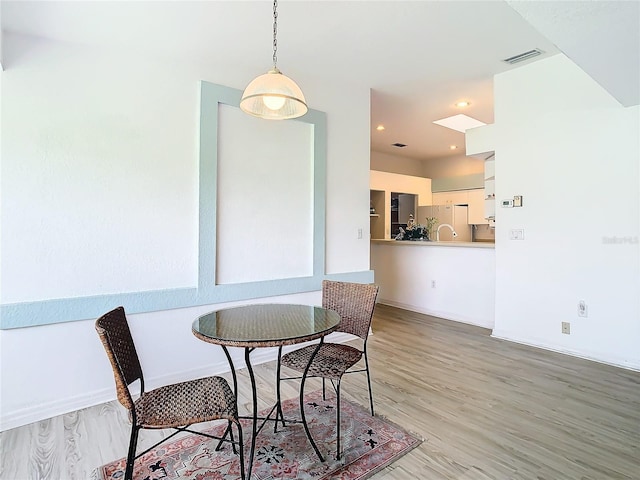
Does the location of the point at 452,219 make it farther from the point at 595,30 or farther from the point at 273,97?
the point at 273,97

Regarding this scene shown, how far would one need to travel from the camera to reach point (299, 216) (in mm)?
3535

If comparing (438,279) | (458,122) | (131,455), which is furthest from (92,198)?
(458,122)

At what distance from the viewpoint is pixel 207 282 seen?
2965 mm

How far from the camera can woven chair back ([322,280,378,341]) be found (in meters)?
2.36

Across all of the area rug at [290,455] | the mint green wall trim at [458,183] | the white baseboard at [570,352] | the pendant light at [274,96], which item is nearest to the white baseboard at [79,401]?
the area rug at [290,455]

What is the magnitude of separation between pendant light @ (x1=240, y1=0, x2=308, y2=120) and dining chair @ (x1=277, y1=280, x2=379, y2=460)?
1.22m

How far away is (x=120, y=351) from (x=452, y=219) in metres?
6.57

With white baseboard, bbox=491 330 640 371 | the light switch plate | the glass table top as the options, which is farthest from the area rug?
the light switch plate

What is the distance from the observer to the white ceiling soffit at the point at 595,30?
1700 millimetres

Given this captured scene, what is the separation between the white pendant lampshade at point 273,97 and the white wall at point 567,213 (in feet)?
9.07

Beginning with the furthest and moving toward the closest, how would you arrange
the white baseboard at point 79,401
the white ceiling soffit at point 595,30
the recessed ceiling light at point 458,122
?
the recessed ceiling light at point 458,122 → the white baseboard at point 79,401 → the white ceiling soffit at point 595,30

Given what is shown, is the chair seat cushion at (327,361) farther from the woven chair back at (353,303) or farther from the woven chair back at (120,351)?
the woven chair back at (120,351)

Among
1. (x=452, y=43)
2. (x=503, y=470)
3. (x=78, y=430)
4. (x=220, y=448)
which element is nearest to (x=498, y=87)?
(x=452, y=43)

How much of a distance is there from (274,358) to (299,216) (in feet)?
4.59
